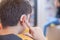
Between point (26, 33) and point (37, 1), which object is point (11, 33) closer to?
point (26, 33)

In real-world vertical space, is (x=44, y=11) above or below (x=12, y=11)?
below

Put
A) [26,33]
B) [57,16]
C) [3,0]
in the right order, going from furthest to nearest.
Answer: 1. [57,16]
2. [26,33]
3. [3,0]

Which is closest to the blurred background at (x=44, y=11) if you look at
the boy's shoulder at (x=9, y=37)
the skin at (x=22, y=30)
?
the skin at (x=22, y=30)

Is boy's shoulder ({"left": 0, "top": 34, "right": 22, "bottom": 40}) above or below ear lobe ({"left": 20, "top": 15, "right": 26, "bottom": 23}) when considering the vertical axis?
below

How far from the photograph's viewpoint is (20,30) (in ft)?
2.24

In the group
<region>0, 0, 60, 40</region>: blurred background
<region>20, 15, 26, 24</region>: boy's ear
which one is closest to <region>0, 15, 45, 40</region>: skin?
<region>20, 15, 26, 24</region>: boy's ear

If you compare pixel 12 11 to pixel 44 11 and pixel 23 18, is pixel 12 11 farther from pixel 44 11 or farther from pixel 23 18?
pixel 44 11

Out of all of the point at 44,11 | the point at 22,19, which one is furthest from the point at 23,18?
the point at 44,11

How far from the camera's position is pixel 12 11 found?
0.61 metres

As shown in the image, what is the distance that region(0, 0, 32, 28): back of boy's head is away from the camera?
0.60 meters

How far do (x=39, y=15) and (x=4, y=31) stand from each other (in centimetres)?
219

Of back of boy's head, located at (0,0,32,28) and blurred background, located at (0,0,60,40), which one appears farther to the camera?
blurred background, located at (0,0,60,40)

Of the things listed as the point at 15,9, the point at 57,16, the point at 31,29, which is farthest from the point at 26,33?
the point at 57,16

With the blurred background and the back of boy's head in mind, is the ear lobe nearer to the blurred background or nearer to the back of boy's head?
the back of boy's head
